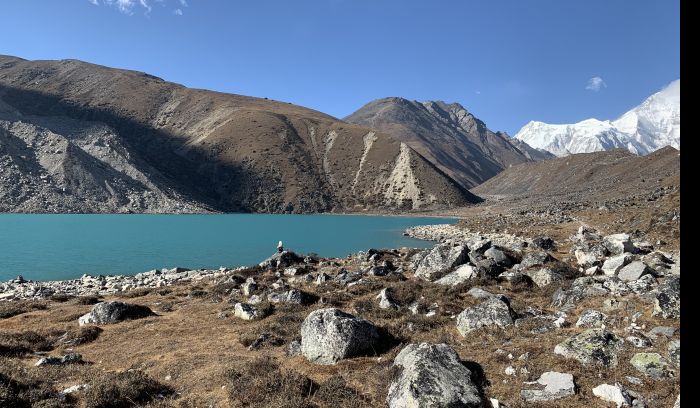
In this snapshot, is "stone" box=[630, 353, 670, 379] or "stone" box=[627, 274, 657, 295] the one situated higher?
"stone" box=[627, 274, 657, 295]

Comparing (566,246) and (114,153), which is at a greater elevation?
(114,153)

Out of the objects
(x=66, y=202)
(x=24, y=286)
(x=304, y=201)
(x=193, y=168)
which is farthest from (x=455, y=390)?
(x=193, y=168)

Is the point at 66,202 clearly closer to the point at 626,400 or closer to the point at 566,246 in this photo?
the point at 566,246

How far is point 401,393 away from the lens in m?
9.81

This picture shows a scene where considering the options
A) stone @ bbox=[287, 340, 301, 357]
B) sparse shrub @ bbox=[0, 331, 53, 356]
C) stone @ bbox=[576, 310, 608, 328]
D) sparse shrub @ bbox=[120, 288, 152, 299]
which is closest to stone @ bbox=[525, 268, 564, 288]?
stone @ bbox=[576, 310, 608, 328]

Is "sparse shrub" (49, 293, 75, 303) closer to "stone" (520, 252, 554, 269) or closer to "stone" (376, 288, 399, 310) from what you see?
"stone" (376, 288, 399, 310)

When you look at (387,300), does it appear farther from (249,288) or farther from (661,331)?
(661,331)

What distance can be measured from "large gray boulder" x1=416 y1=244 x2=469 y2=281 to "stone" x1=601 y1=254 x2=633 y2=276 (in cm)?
778

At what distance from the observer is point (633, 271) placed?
699 inches

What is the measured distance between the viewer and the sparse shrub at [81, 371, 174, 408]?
1034 cm

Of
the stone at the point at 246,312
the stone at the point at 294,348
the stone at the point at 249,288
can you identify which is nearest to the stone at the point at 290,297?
the stone at the point at 246,312

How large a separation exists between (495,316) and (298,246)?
47971 millimetres

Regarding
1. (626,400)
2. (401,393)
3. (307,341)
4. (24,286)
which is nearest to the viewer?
(626,400)

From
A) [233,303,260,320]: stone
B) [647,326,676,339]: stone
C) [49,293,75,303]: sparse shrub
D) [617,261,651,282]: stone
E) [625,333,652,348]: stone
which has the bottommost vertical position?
[49,293,75,303]: sparse shrub
